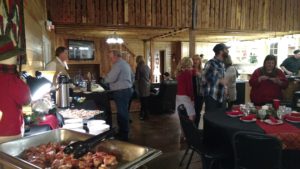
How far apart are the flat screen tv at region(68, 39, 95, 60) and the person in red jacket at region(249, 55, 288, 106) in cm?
649

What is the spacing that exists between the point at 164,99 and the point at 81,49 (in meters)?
3.75

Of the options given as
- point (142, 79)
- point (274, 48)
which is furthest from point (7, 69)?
point (274, 48)

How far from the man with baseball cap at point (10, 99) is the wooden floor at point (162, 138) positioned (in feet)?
6.85

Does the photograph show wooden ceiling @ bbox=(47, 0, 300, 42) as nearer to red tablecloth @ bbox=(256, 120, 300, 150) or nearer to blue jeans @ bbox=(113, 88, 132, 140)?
blue jeans @ bbox=(113, 88, 132, 140)

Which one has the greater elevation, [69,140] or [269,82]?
[269,82]

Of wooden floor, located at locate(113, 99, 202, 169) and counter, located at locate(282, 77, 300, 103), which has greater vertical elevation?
counter, located at locate(282, 77, 300, 103)

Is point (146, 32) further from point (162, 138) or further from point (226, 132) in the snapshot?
point (226, 132)

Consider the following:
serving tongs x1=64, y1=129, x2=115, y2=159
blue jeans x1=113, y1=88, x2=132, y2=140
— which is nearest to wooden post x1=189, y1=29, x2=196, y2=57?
blue jeans x1=113, y1=88, x2=132, y2=140

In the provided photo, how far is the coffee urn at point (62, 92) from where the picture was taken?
9.30 feet

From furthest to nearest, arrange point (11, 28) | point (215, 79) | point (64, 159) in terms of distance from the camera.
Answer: point (215, 79), point (11, 28), point (64, 159)

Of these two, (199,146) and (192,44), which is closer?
(199,146)

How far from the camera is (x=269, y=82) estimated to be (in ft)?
12.6

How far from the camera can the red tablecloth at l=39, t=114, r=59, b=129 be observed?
207 cm

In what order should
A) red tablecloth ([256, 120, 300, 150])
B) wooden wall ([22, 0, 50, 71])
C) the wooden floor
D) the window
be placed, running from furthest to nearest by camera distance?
the window
the wooden floor
wooden wall ([22, 0, 50, 71])
red tablecloth ([256, 120, 300, 150])
